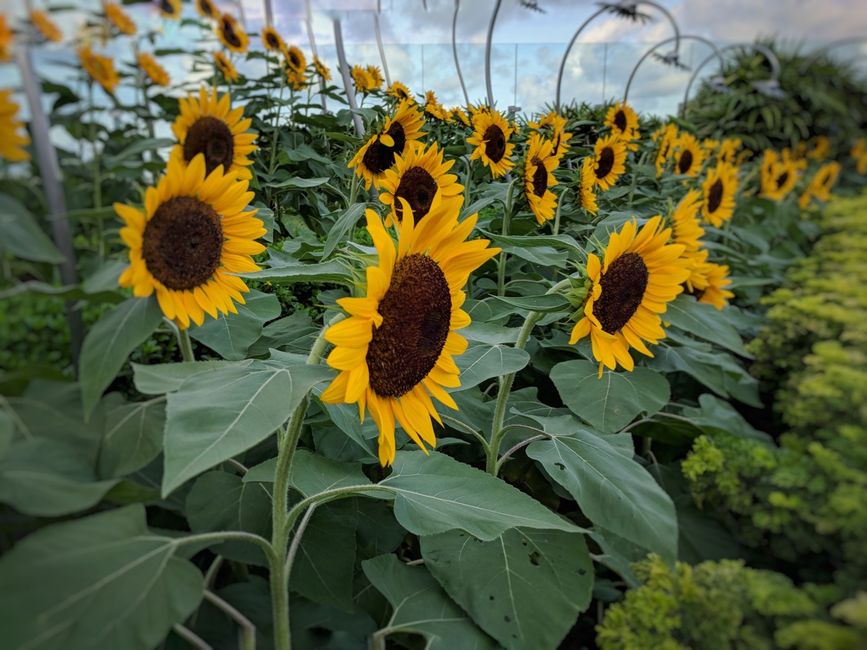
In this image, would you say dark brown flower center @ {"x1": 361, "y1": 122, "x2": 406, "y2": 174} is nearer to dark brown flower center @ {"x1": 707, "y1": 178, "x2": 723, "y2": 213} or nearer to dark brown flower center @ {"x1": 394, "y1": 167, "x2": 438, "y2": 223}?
dark brown flower center @ {"x1": 394, "y1": 167, "x2": 438, "y2": 223}

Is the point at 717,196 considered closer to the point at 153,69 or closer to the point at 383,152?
the point at 383,152

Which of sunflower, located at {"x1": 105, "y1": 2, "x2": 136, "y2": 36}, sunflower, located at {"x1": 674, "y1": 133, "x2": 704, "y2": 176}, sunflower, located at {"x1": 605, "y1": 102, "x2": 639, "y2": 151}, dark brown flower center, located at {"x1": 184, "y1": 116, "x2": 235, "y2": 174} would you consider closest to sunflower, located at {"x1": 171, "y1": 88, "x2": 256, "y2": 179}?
dark brown flower center, located at {"x1": 184, "y1": 116, "x2": 235, "y2": 174}

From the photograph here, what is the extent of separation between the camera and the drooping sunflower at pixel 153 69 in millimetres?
567

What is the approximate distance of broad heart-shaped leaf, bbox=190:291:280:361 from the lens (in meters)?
0.68

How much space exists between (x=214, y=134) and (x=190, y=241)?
0.62 ft

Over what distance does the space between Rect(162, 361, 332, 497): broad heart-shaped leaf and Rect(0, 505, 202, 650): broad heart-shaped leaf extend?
0.08 m

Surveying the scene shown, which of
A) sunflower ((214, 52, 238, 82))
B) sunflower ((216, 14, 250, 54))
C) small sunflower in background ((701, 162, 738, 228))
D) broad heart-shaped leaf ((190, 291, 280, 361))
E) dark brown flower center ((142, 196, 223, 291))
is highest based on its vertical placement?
sunflower ((216, 14, 250, 54))

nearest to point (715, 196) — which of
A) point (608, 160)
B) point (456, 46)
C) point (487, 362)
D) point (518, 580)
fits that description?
point (608, 160)

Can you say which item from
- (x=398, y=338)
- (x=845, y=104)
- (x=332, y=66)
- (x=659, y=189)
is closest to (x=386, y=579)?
(x=398, y=338)

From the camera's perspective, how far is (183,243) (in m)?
0.55

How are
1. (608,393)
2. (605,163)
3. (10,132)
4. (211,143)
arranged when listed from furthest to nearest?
(605,163) → (608,393) → (211,143) → (10,132)

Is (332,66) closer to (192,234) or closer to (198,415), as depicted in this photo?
(192,234)

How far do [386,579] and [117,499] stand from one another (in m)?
0.32

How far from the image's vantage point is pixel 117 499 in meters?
0.50
